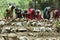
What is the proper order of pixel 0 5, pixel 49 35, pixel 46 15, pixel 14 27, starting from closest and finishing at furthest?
pixel 49 35
pixel 14 27
pixel 46 15
pixel 0 5

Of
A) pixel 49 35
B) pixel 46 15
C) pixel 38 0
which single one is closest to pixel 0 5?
pixel 38 0

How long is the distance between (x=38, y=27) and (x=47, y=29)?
15 cm

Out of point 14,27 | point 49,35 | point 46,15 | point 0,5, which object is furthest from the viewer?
point 0,5

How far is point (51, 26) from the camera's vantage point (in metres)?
2.96

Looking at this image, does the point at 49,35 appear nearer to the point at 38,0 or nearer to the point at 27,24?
the point at 27,24

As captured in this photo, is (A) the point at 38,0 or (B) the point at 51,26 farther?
(A) the point at 38,0

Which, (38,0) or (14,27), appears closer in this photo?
(14,27)

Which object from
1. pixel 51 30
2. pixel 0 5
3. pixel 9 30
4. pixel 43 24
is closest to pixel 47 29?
pixel 51 30

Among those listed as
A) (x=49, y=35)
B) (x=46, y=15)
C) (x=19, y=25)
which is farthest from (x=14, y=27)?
(x=46, y=15)

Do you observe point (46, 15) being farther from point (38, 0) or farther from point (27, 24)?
point (38, 0)

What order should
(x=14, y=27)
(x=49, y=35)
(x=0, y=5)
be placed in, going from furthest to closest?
(x=0, y=5), (x=14, y=27), (x=49, y=35)

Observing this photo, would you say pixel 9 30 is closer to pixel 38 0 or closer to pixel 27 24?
pixel 27 24

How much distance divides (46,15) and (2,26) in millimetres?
1163

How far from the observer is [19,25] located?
3.03 m
